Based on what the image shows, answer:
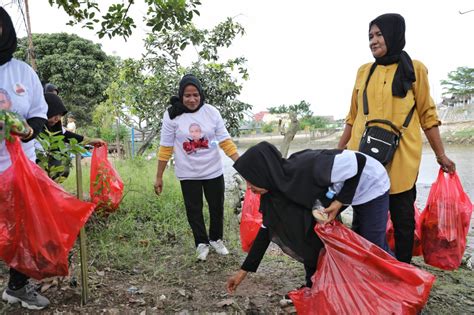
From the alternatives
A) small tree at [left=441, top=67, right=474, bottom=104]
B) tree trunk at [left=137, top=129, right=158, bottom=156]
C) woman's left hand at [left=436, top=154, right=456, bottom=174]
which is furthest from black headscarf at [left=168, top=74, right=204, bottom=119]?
small tree at [left=441, top=67, right=474, bottom=104]

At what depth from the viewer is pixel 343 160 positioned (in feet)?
5.97

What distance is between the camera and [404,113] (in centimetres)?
216

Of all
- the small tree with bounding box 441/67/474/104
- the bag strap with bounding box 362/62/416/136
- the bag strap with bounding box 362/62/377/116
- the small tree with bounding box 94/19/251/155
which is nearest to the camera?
the bag strap with bounding box 362/62/416/136

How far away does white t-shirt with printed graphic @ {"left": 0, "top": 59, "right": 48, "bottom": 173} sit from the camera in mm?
1927

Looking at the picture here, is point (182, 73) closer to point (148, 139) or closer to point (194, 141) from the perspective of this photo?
point (148, 139)

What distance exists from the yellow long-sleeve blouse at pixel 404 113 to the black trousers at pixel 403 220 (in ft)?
0.20

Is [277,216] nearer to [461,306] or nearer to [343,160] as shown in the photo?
[343,160]

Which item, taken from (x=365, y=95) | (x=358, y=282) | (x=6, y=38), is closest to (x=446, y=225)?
(x=365, y=95)

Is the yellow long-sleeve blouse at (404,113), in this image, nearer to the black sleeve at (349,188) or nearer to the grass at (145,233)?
the black sleeve at (349,188)

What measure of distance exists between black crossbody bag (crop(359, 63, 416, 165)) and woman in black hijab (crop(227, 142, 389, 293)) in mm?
150

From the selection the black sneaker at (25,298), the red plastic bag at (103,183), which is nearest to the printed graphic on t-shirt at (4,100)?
the black sneaker at (25,298)

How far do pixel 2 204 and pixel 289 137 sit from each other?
469 cm

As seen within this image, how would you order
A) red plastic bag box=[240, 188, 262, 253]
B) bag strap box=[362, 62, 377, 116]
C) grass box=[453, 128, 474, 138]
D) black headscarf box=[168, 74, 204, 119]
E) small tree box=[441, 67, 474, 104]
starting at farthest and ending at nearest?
small tree box=[441, 67, 474, 104] < grass box=[453, 128, 474, 138] < black headscarf box=[168, 74, 204, 119] < red plastic bag box=[240, 188, 262, 253] < bag strap box=[362, 62, 377, 116]

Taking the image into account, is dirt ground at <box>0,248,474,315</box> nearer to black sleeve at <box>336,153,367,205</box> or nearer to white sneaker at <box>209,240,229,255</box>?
white sneaker at <box>209,240,229,255</box>
